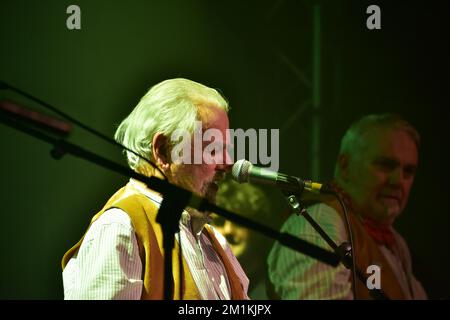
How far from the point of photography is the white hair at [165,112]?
211 centimetres

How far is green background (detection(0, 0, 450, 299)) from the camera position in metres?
2.92

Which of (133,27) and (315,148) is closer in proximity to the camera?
(133,27)

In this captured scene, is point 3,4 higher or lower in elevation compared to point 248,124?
higher

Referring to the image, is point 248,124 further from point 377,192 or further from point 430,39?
point 430,39

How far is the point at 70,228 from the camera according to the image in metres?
3.00

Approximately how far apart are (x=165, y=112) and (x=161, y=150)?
0.12m

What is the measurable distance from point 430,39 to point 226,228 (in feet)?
5.31

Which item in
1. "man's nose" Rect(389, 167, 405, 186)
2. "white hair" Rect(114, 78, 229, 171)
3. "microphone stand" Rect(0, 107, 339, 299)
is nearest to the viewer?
"microphone stand" Rect(0, 107, 339, 299)

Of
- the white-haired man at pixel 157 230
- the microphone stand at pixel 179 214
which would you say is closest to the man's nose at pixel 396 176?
the white-haired man at pixel 157 230

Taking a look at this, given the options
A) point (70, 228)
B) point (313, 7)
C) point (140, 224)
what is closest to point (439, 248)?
point (313, 7)

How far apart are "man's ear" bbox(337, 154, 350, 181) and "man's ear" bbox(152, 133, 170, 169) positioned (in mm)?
1613

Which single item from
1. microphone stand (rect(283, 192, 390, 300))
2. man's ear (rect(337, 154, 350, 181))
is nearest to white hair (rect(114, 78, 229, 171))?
microphone stand (rect(283, 192, 390, 300))

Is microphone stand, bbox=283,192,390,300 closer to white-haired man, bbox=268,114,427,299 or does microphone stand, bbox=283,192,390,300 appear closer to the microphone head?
the microphone head
